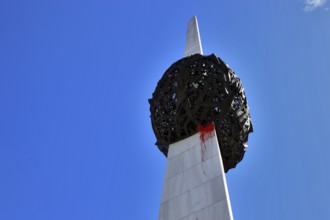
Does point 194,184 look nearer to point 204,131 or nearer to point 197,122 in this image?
point 204,131

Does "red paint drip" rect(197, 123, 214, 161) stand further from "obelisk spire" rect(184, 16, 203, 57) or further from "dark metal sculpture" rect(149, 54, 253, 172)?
"obelisk spire" rect(184, 16, 203, 57)

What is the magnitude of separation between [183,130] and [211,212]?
4.55 metres

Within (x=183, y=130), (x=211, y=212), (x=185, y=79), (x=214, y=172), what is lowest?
(x=211, y=212)

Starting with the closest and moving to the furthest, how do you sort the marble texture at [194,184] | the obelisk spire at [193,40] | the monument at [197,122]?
1. the marble texture at [194,184]
2. the monument at [197,122]
3. the obelisk spire at [193,40]

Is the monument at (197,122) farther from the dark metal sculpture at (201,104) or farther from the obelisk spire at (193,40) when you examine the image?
the obelisk spire at (193,40)

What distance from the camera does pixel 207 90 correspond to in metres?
16.8

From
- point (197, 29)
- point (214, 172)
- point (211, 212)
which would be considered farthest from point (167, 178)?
point (197, 29)

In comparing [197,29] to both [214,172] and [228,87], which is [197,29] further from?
[214,172]

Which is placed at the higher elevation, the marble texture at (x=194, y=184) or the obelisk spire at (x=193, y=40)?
the obelisk spire at (x=193, y=40)

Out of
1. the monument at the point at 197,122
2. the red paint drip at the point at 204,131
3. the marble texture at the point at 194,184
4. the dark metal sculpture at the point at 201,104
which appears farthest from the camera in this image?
the dark metal sculpture at the point at 201,104

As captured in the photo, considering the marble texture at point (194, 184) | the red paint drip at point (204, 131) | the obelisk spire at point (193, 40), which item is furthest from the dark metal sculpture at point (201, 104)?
the obelisk spire at point (193, 40)

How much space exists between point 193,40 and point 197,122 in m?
6.38

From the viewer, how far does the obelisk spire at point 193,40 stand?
21159 millimetres

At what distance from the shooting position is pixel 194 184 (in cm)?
1445
